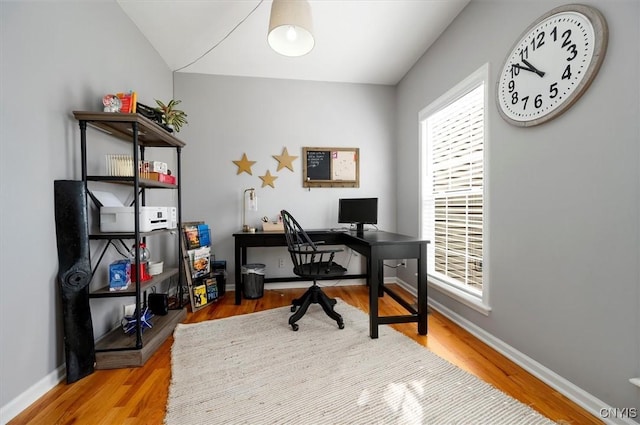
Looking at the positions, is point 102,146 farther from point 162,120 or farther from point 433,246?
point 433,246

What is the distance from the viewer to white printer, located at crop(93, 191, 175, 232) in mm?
1681

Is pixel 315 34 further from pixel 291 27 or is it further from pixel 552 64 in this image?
pixel 552 64

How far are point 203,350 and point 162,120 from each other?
6.01ft

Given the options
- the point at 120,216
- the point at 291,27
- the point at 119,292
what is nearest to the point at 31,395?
the point at 119,292

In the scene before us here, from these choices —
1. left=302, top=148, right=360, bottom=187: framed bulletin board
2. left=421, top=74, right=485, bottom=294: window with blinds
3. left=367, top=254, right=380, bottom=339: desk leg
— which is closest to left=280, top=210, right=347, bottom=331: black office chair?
left=367, top=254, right=380, bottom=339: desk leg

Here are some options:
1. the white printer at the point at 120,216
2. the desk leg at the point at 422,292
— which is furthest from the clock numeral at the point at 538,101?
the white printer at the point at 120,216

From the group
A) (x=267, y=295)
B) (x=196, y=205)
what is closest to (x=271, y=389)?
(x=267, y=295)

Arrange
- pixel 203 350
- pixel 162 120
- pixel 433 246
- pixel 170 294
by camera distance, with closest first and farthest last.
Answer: pixel 203 350, pixel 162 120, pixel 433 246, pixel 170 294

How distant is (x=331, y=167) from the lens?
10.7 ft

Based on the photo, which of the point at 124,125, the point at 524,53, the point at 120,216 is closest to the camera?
the point at 524,53

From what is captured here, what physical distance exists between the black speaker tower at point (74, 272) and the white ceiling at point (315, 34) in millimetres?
1644

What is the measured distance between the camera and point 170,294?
2.91 metres

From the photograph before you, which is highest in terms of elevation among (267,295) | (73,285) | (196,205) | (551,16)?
(551,16)

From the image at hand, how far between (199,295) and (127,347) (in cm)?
93
